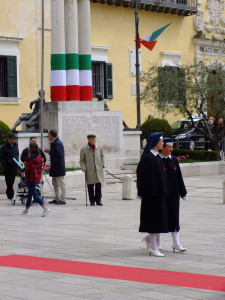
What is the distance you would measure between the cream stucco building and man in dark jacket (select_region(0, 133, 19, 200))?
830cm

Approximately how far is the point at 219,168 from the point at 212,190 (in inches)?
227

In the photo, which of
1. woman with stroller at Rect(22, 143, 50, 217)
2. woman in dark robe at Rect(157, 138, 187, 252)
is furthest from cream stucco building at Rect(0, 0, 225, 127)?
woman in dark robe at Rect(157, 138, 187, 252)

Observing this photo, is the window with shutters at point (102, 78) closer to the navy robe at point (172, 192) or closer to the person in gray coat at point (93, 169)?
the person in gray coat at point (93, 169)

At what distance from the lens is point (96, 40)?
119 ft

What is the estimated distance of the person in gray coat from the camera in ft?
61.0

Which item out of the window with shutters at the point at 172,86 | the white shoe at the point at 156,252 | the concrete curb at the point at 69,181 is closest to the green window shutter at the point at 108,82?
the window with shutters at the point at 172,86

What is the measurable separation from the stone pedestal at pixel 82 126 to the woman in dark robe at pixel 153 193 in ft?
47.0

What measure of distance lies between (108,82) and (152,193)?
2578 cm

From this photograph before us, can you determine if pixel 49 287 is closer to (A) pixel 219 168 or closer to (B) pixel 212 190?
(B) pixel 212 190

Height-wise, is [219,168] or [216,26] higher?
[216,26]

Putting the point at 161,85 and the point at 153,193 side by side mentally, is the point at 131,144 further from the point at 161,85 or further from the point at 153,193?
the point at 153,193

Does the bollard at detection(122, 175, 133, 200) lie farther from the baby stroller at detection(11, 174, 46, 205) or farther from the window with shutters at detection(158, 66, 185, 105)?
the window with shutters at detection(158, 66, 185, 105)

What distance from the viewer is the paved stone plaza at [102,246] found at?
830 cm

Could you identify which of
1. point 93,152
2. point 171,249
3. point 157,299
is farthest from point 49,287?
point 93,152
